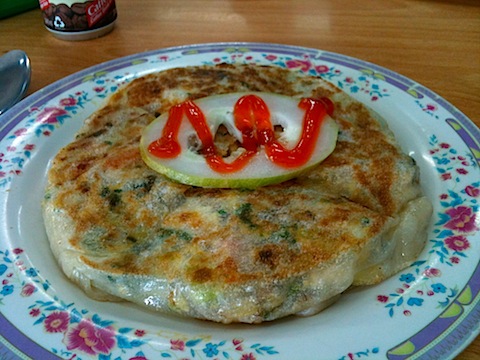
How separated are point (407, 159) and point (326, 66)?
88cm

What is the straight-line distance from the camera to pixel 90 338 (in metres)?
1.29

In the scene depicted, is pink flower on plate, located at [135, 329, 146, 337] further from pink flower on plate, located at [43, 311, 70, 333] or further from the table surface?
the table surface

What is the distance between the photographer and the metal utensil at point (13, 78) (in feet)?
8.12

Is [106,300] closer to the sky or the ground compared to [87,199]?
closer to the ground

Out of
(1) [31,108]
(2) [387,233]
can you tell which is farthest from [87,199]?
(2) [387,233]

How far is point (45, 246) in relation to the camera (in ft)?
5.36

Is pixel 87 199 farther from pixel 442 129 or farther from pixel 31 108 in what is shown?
pixel 442 129

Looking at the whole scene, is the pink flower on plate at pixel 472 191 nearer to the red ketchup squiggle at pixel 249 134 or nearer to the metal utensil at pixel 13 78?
the red ketchup squiggle at pixel 249 134

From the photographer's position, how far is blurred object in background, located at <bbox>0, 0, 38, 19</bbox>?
3.40 meters

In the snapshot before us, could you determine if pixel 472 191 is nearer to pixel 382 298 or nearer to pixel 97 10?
pixel 382 298

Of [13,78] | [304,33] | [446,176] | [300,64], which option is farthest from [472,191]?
[13,78]

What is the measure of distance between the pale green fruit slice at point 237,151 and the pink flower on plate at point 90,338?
1.69ft

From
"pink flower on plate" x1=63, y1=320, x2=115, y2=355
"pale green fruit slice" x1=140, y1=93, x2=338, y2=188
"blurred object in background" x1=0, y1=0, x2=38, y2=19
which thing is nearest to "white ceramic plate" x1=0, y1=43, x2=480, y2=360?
"pink flower on plate" x1=63, y1=320, x2=115, y2=355

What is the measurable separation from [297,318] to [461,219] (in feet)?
2.01
